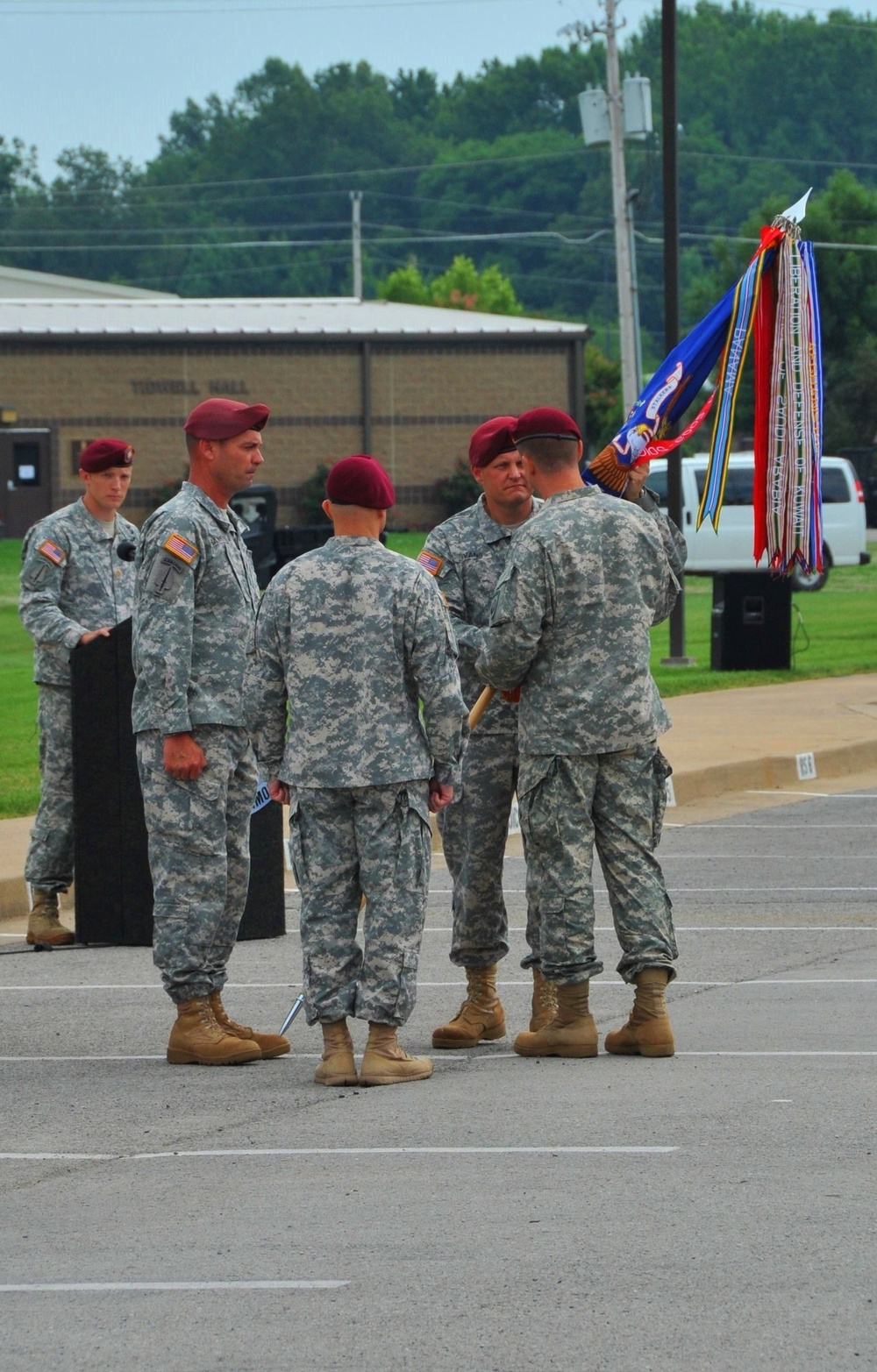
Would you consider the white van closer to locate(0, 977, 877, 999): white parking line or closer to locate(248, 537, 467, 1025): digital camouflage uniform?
locate(0, 977, 877, 999): white parking line

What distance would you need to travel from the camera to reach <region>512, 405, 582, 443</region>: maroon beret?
6793 millimetres

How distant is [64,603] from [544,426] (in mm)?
3339

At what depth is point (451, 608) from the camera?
7367mm

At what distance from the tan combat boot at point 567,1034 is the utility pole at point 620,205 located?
112 ft

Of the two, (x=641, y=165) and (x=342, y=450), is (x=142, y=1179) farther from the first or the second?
(x=641, y=165)

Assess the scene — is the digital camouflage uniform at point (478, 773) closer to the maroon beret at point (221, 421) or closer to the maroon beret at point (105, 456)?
the maroon beret at point (221, 421)

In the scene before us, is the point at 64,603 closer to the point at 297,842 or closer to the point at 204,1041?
the point at 204,1041

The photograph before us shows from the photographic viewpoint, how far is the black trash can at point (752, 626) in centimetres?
2048

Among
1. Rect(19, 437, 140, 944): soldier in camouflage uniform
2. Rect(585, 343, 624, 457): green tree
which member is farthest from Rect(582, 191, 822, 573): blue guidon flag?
Rect(585, 343, 624, 457): green tree

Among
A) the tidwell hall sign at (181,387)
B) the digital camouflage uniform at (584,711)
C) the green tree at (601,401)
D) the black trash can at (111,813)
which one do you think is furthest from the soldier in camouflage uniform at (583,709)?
the green tree at (601,401)

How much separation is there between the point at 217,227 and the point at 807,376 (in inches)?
5069

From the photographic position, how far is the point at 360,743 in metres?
6.57

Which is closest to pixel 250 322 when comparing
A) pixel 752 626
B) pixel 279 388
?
pixel 279 388

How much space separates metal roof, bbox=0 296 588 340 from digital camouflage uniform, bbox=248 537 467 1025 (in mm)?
45453
